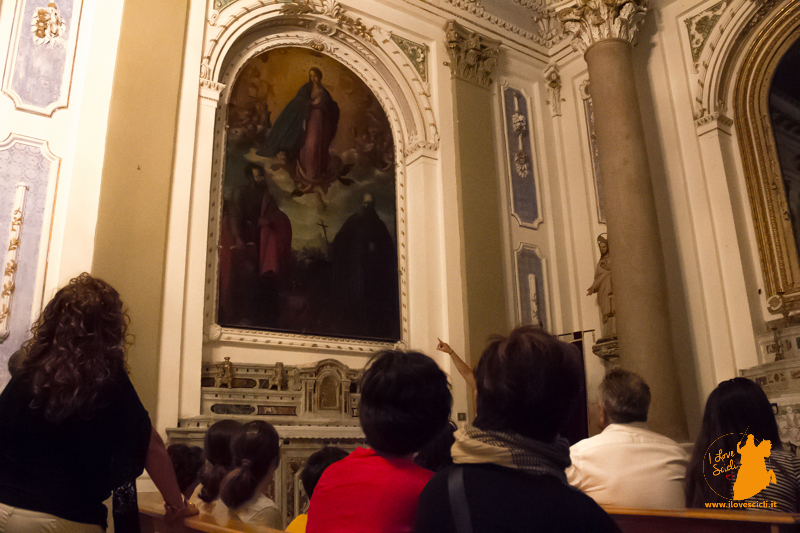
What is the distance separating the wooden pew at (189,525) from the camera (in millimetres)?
2043

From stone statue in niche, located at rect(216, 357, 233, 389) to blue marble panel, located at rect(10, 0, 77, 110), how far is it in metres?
3.20

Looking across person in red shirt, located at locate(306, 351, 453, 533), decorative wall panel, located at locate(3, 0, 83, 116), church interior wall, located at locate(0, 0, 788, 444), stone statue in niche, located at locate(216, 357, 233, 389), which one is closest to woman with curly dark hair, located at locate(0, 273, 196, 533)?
person in red shirt, located at locate(306, 351, 453, 533)

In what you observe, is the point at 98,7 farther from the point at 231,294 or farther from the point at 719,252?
the point at 719,252

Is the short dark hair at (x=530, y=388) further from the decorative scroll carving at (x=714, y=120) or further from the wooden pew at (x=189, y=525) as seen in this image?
the decorative scroll carving at (x=714, y=120)

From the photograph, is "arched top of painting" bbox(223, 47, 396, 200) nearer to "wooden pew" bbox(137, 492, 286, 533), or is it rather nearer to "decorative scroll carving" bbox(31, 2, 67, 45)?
"decorative scroll carving" bbox(31, 2, 67, 45)

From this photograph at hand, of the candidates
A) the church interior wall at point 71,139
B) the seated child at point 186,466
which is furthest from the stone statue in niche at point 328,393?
the seated child at point 186,466

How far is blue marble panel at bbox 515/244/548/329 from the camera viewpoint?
9.13 meters

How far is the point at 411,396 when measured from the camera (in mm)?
1792

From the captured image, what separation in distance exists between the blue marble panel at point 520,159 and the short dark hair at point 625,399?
6467 mm

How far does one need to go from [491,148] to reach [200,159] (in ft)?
14.1

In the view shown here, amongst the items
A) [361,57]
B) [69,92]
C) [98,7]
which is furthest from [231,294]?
[361,57]

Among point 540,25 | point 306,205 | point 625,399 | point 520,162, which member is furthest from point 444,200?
point 625,399

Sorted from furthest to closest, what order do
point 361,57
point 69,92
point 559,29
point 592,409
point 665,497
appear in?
point 559,29 < point 361,57 < point 592,409 < point 69,92 < point 665,497

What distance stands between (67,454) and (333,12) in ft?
24.9
